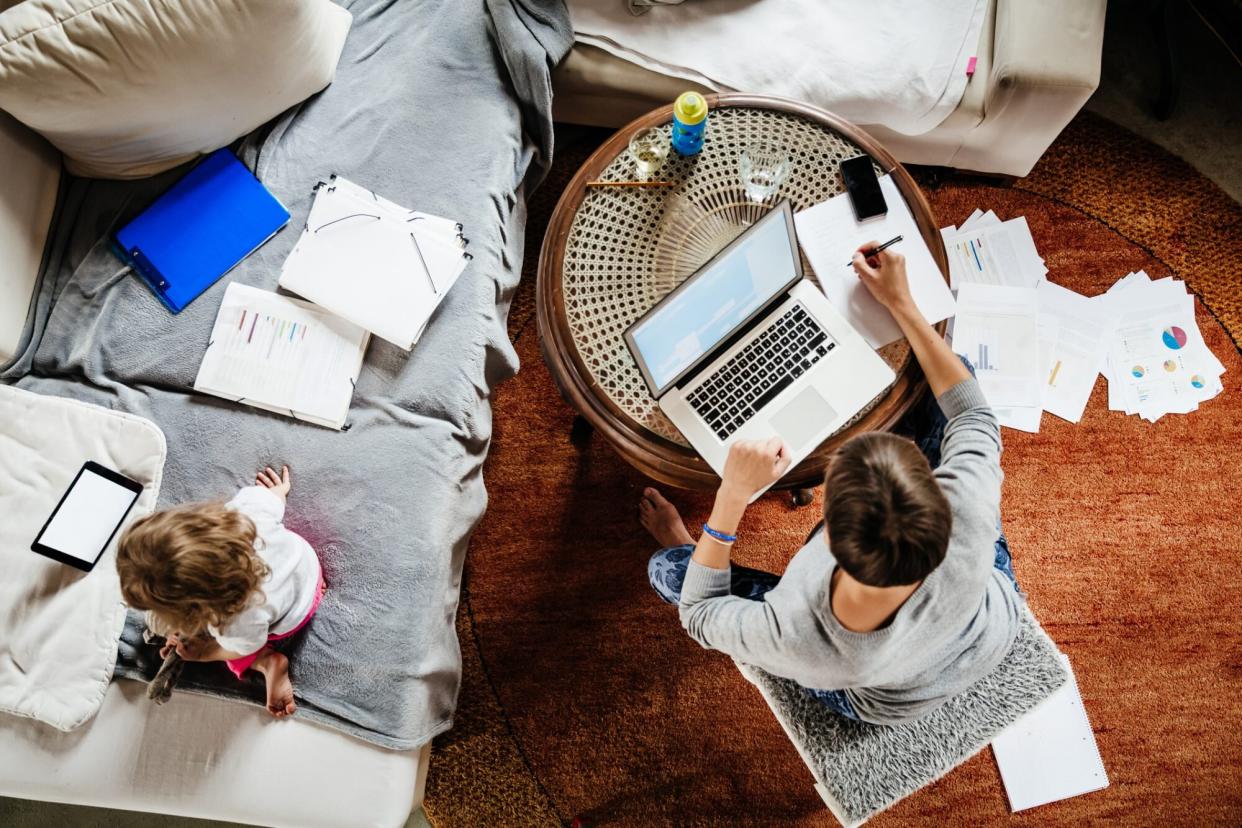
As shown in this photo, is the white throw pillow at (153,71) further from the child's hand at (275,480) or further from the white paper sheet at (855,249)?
the white paper sheet at (855,249)

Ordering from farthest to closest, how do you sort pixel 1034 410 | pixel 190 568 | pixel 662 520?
1. pixel 1034 410
2. pixel 662 520
3. pixel 190 568

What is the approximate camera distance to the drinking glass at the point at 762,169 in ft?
5.30

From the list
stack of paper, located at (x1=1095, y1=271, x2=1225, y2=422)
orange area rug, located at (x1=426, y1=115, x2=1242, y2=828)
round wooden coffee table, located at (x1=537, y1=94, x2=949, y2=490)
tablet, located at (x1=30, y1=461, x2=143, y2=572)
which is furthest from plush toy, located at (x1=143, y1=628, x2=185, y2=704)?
stack of paper, located at (x1=1095, y1=271, x2=1225, y2=422)

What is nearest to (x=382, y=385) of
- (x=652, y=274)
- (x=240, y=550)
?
(x=240, y=550)

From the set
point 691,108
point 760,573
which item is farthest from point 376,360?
point 760,573

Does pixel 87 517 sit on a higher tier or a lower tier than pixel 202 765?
higher

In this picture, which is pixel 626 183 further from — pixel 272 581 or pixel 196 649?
pixel 196 649

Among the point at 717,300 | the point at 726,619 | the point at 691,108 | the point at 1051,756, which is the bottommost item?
the point at 1051,756

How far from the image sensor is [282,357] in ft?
5.21

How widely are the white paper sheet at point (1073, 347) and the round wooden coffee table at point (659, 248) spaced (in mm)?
771

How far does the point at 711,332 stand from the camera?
1.44m

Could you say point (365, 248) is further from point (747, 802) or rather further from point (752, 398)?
point (747, 802)

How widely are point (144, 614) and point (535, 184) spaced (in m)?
1.29

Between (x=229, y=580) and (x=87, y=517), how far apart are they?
398 mm
